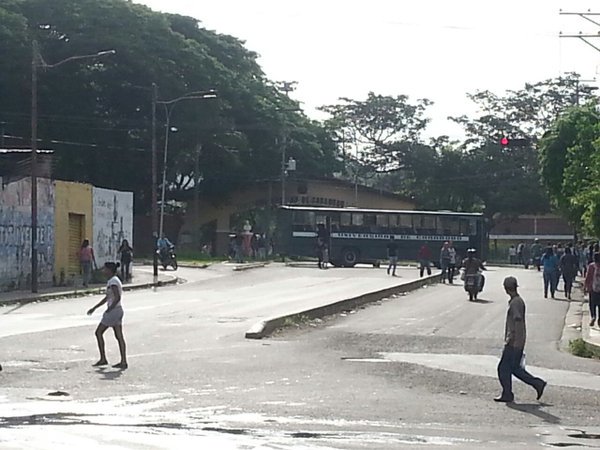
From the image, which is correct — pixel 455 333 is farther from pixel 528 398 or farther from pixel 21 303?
pixel 21 303

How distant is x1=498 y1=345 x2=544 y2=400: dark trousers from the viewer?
52.6 ft

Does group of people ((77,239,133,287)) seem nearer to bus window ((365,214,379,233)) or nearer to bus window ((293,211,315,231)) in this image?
bus window ((293,211,315,231))

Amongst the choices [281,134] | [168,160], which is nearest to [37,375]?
[168,160]

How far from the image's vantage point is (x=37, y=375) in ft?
58.0

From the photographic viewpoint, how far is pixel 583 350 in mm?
23266

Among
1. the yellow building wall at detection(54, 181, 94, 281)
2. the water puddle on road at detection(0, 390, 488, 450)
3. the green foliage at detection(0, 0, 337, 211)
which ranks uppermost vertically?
the green foliage at detection(0, 0, 337, 211)

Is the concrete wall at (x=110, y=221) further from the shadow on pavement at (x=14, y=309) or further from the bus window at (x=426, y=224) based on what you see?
the bus window at (x=426, y=224)

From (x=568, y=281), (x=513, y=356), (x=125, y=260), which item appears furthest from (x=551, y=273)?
(x=513, y=356)

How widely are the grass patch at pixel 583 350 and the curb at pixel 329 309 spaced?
6.22 metres

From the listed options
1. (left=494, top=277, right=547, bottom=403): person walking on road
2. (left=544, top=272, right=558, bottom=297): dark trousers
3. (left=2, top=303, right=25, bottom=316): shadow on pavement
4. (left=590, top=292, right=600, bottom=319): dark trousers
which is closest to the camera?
(left=494, top=277, right=547, bottom=403): person walking on road

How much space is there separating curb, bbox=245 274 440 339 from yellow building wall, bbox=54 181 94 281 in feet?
43.9

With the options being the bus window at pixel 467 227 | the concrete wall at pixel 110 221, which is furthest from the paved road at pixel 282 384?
the bus window at pixel 467 227

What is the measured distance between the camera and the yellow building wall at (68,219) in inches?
1838

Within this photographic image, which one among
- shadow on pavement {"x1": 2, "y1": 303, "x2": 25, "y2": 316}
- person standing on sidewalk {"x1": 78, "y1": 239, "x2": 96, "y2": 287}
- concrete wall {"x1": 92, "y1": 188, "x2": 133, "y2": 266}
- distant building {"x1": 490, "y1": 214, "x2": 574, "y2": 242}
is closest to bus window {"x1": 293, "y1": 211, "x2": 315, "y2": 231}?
concrete wall {"x1": 92, "y1": 188, "x2": 133, "y2": 266}
